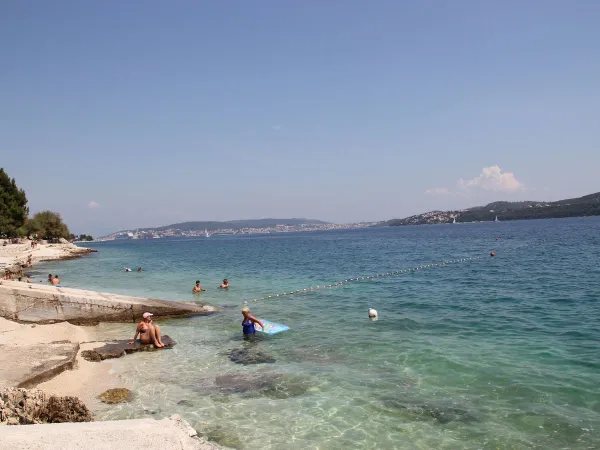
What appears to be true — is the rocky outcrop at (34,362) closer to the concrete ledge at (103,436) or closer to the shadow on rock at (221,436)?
the shadow on rock at (221,436)

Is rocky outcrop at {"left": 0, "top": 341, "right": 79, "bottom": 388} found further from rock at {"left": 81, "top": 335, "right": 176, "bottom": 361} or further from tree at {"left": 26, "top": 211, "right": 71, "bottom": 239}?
tree at {"left": 26, "top": 211, "right": 71, "bottom": 239}

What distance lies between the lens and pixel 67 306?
731 inches

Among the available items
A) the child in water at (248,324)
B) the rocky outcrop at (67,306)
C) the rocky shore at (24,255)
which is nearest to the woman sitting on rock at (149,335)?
the child in water at (248,324)

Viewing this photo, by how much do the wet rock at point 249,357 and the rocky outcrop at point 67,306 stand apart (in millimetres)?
7095

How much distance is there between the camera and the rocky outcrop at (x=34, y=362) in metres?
10.1

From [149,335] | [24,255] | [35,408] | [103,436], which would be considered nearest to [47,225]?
[24,255]

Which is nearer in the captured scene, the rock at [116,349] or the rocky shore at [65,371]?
the rocky shore at [65,371]

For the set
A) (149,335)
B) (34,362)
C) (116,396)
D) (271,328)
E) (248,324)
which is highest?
(34,362)

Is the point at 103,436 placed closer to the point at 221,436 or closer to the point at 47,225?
the point at 221,436

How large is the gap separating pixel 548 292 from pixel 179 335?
20197mm

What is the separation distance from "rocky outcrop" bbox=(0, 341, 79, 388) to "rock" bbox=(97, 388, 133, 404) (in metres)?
1.70

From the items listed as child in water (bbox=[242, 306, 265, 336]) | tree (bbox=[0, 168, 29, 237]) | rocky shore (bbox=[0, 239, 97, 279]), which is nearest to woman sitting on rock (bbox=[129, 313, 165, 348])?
child in water (bbox=[242, 306, 265, 336])

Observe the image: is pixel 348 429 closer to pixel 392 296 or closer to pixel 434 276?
pixel 392 296

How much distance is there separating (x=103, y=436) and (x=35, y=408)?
3.11 metres
